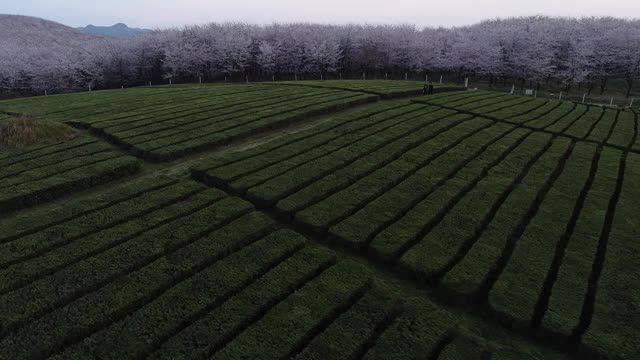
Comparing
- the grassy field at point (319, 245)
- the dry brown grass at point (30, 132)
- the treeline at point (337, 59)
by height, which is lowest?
the grassy field at point (319, 245)

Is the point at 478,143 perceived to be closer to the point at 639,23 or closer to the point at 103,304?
the point at 103,304

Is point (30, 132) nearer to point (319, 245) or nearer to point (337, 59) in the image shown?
point (319, 245)

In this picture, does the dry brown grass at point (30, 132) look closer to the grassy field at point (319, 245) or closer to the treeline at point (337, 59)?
the grassy field at point (319, 245)

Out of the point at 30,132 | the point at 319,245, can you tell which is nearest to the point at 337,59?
the point at 30,132


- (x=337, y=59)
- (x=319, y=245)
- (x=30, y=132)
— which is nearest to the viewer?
(x=319, y=245)

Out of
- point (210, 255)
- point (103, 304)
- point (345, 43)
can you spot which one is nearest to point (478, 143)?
point (210, 255)

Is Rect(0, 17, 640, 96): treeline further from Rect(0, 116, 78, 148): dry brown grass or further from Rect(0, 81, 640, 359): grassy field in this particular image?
Rect(0, 116, 78, 148): dry brown grass

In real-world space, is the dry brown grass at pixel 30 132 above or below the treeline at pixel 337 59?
below

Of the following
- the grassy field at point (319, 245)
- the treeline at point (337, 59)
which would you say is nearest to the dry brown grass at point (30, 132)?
the grassy field at point (319, 245)
